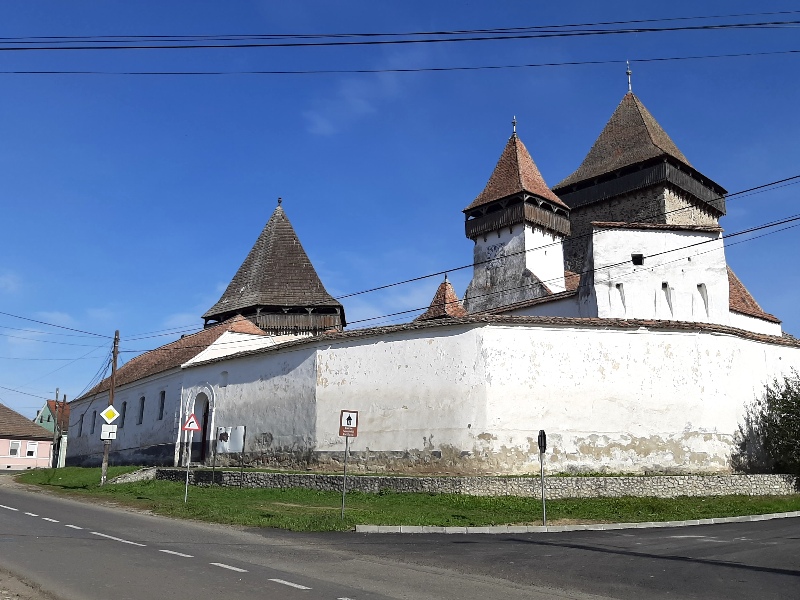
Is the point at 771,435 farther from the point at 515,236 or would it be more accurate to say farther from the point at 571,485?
the point at 515,236

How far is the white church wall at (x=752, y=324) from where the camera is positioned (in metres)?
33.6

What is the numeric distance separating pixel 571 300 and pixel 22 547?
23.2m

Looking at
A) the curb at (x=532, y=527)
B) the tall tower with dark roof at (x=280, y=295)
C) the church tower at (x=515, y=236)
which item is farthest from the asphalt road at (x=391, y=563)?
the tall tower with dark roof at (x=280, y=295)

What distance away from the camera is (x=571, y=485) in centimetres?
1950

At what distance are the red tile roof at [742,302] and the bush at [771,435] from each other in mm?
11401

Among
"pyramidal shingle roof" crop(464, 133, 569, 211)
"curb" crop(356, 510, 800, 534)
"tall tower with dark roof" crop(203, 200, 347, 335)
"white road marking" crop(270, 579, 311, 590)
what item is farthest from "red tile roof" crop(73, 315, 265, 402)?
"white road marking" crop(270, 579, 311, 590)

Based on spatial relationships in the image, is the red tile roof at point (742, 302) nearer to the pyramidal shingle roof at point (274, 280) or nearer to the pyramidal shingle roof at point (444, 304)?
the pyramidal shingle roof at point (444, 304)

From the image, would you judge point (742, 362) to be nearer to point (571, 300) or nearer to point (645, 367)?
point (645, 367)

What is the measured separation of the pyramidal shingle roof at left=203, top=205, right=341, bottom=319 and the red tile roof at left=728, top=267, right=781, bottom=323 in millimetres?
21771

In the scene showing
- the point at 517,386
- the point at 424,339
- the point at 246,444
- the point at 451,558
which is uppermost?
the point at 424,339

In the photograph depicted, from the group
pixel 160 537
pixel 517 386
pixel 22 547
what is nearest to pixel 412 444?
pixel 517 386

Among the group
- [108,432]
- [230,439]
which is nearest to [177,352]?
[230,439]

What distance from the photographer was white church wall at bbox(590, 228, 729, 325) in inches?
1072

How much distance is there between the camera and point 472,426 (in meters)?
21.4
